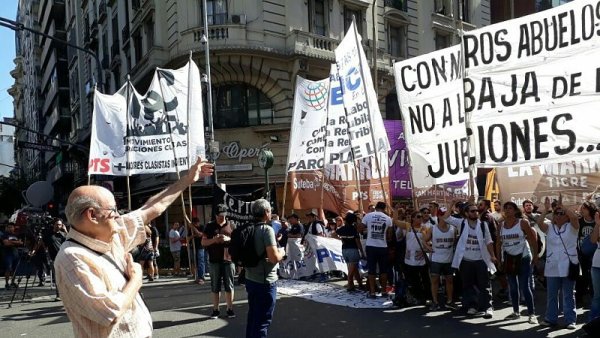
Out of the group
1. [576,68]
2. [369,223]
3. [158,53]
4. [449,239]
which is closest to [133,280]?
[576,68]

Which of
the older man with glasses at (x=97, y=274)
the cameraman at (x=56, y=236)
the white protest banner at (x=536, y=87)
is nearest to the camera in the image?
the older man with glasses at (x=97, y=274)

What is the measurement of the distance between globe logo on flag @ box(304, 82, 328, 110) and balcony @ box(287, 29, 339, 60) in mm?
9468

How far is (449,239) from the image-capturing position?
29.1ft

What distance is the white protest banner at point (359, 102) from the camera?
34.7 ft

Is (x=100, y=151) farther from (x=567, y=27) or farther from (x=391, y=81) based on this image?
(x=391, y=81)

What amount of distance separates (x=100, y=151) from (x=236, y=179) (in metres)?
10.4

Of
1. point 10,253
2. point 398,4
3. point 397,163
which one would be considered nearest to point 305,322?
point 397,163

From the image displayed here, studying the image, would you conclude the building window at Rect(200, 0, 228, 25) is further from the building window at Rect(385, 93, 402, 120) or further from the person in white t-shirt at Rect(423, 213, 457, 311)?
the person in white t-shirt at Rect(423, 213, 457, 311)

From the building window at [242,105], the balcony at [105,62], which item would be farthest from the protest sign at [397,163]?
the balcony at [105,62]

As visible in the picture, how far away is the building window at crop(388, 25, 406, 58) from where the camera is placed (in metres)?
26.9

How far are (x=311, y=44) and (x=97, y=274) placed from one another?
2104 centimetres

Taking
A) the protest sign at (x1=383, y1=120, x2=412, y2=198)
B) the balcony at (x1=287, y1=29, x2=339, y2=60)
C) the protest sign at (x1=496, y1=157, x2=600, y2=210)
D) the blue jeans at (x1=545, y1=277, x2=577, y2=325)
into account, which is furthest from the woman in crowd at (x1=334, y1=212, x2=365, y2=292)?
the balcony at (x1=287, y1=29, x2=339, y2=60)

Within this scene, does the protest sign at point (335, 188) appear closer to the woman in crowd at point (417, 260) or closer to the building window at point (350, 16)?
the woman in crowd at point (417, 260)

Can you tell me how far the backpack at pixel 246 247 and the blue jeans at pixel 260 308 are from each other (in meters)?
0.24
